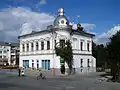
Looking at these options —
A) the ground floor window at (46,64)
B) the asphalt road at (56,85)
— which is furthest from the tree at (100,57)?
the asphalt road at (56,85)

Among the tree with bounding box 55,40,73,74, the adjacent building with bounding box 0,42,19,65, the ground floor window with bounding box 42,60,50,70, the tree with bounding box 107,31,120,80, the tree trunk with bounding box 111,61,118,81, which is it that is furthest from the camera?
the adjacent building with bounding box 0,42,19,65

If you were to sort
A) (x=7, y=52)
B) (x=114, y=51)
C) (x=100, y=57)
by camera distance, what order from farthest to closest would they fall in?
(x=7, y=52), (x=100, y=57), (x=114, y=51)

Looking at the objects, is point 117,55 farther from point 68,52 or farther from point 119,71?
point 68,52

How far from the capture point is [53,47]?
50.1 m

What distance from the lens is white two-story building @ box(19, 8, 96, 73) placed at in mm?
49812

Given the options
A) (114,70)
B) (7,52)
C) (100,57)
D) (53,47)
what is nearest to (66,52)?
(53,47)

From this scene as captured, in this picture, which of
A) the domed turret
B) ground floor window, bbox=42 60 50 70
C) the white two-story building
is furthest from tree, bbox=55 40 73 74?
ground floor window, bbox=42 60 50 70

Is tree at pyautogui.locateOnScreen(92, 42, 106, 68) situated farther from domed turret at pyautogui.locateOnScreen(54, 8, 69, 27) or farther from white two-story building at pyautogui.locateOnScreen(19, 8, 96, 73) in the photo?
domed turret at pyautogui.locateOnScreen(54, 8, 69, 27)

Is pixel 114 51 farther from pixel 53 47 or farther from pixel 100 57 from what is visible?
pixel 53 47

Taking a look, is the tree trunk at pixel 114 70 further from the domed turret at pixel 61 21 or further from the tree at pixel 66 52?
the domed turret at pixel 61 21

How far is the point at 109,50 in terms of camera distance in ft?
123

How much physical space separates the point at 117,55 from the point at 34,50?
2480 centimetres

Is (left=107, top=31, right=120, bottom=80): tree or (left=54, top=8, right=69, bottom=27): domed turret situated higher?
(left=54, top=8, right=69, bottom=27): domed turret

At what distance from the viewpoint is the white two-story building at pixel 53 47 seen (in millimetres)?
49812
